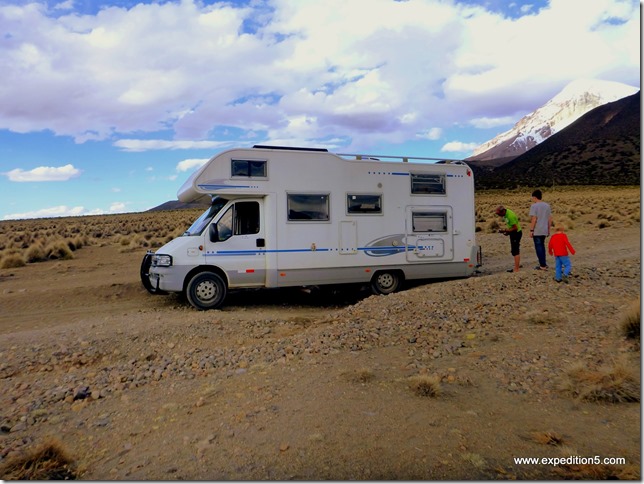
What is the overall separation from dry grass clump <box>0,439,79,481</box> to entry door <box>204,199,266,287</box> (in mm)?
6167

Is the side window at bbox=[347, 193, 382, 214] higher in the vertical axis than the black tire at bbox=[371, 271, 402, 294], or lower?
higher

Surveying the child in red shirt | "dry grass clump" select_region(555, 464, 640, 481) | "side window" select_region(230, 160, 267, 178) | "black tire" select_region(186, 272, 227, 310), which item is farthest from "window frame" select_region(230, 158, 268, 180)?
"dry grass clump" select_region(555, 464, 640, 481)

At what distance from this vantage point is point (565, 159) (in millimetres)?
74688

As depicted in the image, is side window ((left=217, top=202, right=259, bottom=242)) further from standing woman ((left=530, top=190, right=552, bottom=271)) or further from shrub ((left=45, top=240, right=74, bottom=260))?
shrub ((left=45, top=240, right=74, bottom=260))

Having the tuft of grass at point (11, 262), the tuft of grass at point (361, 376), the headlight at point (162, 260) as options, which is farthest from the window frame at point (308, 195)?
the tuft of grass at point (11, 262)

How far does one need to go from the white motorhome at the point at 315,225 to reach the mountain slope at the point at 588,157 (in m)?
58.2

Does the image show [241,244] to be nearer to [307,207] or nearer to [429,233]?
[307,207]

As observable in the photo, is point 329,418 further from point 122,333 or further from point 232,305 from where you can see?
point 232,305

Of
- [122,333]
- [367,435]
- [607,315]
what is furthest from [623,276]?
[122,333]

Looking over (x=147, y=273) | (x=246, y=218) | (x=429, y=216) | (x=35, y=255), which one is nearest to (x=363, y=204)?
(x=429, y=216)

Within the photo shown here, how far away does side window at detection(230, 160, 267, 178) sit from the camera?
393 inches

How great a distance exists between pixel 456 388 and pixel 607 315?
3116 mm

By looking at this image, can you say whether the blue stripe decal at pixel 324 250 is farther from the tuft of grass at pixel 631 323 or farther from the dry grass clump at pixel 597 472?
the dry grass clump at pixel 597 472

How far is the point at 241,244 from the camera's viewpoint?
10148 mm
